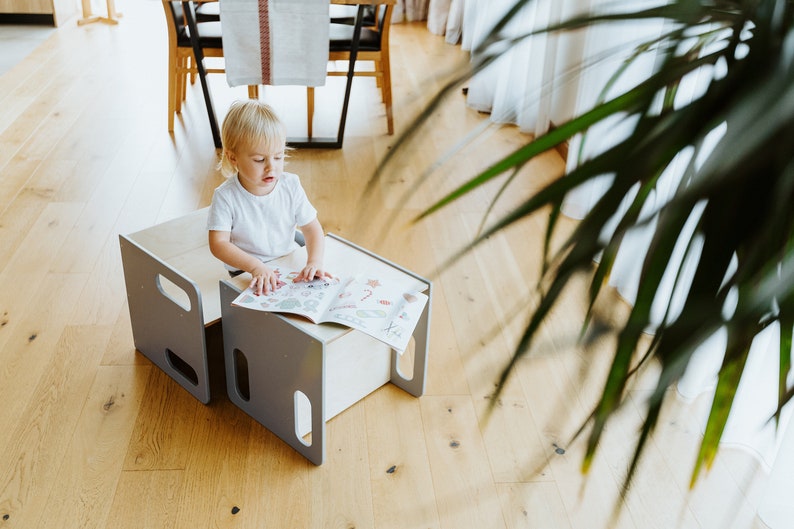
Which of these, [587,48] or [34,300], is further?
[587,48]

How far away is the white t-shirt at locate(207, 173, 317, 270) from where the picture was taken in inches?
73.4

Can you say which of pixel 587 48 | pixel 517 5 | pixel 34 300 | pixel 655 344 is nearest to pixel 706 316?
pixel 655 344

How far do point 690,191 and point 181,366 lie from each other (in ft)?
6.06

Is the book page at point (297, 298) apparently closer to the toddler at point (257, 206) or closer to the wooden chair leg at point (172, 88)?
the toddler at point (257, 206)

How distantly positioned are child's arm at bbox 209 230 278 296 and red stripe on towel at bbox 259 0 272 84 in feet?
4.07

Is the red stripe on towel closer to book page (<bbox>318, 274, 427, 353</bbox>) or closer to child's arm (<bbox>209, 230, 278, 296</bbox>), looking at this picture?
child's arm (<bbox>209, 230, 278, 296</bbox>)

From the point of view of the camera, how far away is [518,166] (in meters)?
0.44

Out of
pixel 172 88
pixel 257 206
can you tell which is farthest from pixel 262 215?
pixel 172 88

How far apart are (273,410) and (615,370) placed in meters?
1.45

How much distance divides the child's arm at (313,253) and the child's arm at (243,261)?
0.07m

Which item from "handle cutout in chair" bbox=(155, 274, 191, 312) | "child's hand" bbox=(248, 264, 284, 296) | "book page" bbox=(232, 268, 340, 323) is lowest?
"handle cutout in chair" bbox=(155, 274, 191, 312)

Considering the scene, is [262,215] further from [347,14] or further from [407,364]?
[347,14]

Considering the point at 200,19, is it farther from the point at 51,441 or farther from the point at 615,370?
the point at 615,370

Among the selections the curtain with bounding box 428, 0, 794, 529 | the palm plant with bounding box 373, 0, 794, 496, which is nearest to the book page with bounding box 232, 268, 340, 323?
the curtain with bounding box 428, 0, 794, 529
